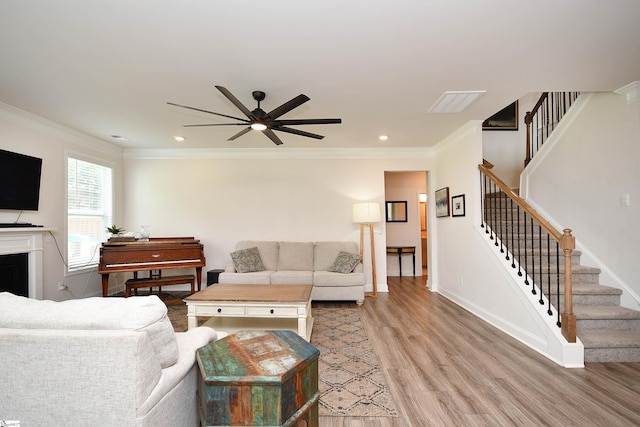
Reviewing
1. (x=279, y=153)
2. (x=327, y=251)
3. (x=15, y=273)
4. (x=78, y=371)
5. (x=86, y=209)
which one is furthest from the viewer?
(x=279, y=153)

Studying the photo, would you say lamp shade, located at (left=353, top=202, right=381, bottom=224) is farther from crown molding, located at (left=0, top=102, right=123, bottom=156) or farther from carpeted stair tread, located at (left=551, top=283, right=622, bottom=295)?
crown molding, located at (left=0, top=102, right=123, bottom=156)

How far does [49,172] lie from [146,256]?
5.53 ft

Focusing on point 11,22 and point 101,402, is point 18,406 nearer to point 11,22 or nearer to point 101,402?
point 101,402

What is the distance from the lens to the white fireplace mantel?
3469mm

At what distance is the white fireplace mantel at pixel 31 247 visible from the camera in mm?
3469

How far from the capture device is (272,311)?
10.2 ft

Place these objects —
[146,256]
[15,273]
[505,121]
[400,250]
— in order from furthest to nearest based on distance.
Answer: [400,250], [505,121], [146,256], [15,273]

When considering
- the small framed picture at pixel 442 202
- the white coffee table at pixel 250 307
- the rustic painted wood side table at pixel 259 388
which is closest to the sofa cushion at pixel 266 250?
the white coffee table at pixel 250 307

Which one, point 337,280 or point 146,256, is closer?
point 146,256

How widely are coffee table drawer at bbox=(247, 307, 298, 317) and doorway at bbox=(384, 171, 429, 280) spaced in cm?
457

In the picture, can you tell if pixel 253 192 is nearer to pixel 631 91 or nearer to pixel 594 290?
pixel 594 290

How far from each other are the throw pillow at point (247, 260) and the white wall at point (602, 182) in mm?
4408

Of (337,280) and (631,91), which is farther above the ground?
(631,91)

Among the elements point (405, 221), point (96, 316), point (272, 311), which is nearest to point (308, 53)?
point (96, 316)
